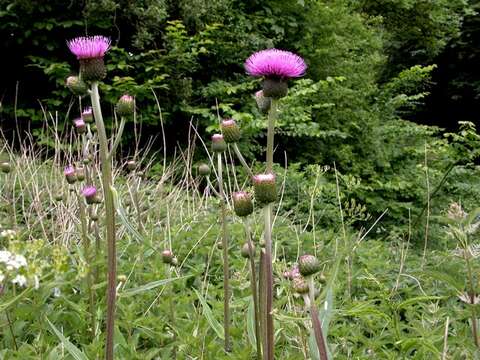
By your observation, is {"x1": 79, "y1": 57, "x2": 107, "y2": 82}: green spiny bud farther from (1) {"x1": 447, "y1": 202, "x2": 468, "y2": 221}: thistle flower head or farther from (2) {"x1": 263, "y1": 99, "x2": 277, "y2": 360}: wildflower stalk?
(1) {"x1": 447, "y1": 202, "x2": 468, "y2": 221}: thistle flower head

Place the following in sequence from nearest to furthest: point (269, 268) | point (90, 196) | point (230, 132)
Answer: point (269, 268) < point (230, 132) < point (90, 196)

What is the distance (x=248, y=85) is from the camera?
657 centimetres

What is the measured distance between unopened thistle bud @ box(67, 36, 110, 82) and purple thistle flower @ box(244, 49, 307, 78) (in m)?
0.34

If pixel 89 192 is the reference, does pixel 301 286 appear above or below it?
above

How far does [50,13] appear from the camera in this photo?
634cm

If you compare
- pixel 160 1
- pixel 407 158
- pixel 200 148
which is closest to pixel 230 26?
pixel 160 1

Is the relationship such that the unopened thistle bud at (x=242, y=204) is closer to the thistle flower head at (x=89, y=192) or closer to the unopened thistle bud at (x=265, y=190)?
the unopened thistle bud at (x=265, y=190)

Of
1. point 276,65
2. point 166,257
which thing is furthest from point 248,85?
point 276,65

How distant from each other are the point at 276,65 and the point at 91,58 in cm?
43

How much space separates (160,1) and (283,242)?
12.4 feet

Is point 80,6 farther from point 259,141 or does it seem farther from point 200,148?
point 259,141

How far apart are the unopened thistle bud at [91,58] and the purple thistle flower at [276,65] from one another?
1.13 feet

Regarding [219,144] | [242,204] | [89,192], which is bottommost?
[89,192]

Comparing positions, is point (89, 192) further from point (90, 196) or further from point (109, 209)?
point (109, 209)
